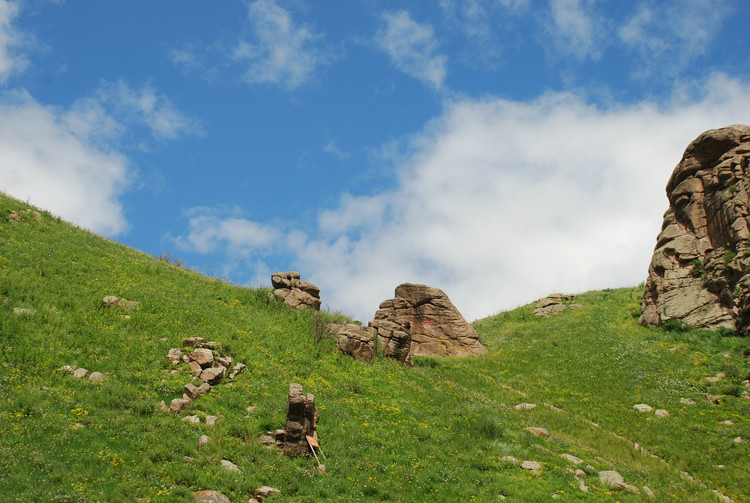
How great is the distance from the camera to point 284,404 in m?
20.5

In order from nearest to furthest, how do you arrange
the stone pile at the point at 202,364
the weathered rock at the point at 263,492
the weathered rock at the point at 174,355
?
the weathered rock at the point at 263,492, the stone pile at the point at 202,364, the weathered rock at the point at 174,355

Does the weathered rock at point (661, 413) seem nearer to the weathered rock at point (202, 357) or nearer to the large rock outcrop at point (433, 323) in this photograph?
the large rock outcrop at point (433, 323)

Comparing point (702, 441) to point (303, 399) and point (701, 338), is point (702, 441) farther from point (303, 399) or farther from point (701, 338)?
point (303, 399)

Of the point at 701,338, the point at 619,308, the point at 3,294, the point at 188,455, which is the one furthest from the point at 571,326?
the point at 3,294

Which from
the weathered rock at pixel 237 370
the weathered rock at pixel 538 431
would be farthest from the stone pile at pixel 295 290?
the weathered rock at pixel 538 431

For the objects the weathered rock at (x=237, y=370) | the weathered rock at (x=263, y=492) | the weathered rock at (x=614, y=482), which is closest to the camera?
the weathered rock at (x=263, y=492)

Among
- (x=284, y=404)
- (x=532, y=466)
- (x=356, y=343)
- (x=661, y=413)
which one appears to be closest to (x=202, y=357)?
(x=284, y=404)

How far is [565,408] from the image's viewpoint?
90.5ft

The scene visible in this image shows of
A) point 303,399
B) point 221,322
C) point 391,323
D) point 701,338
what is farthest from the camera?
point 391,323

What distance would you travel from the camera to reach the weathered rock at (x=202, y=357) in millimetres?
21625

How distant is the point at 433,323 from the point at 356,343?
532 inches

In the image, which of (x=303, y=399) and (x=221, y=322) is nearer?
(x=303, y=399)

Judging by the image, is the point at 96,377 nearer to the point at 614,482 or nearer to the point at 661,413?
the point at 614,482

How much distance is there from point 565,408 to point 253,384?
1634 centimetres
